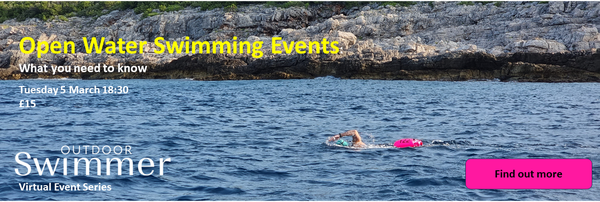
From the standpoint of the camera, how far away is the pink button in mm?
8883

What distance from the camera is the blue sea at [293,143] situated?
28.7 feet

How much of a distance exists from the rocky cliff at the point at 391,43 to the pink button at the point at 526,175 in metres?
33.5

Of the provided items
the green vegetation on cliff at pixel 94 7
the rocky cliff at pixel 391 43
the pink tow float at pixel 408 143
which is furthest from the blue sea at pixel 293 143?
the green vegetation on cliff at pixel 94 7

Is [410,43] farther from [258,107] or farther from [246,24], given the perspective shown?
[258,107]

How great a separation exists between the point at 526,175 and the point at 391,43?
137 feet

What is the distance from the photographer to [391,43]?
50125 millimetres

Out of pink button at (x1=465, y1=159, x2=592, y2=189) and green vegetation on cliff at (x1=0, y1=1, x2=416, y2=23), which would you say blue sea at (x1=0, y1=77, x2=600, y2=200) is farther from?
green vegetation on cliff at (x1=0, y1=1, x2=416, y2=23)

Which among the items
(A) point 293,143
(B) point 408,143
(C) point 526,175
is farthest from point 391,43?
(C) point 526,175

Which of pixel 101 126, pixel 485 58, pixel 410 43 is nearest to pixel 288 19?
pixel 410 43

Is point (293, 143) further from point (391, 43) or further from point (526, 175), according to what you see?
point (391, 43)

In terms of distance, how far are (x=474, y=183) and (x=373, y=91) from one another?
22201 millimetres

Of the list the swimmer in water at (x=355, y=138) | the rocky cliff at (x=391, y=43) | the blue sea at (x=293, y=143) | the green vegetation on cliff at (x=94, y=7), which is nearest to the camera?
the blue sea at (x=293, y=143)

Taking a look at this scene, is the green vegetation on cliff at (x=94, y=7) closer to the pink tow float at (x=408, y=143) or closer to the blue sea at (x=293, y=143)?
the blue sea at (x=293, y=143)

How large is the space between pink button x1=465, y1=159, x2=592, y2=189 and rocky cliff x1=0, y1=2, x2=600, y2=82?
3351 centimetres
